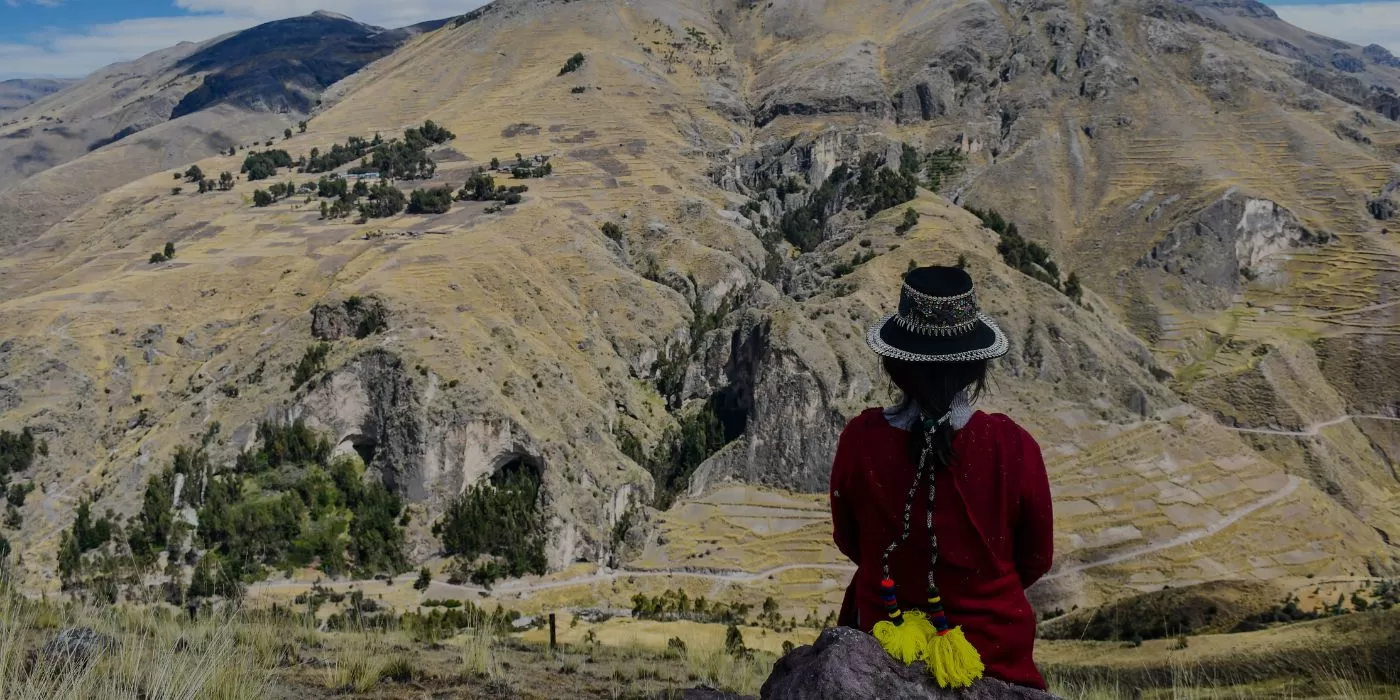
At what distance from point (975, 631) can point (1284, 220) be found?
333 feet

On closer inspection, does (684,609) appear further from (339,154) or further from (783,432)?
(339,154)

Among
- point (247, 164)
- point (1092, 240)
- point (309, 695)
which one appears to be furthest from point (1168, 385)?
point (247, 164)

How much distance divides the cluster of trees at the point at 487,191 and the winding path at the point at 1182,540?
5848cm

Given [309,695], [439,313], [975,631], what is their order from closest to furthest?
[975,631] → [309,695] → [439,313]

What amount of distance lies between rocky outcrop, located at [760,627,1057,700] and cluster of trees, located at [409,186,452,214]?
80989mm

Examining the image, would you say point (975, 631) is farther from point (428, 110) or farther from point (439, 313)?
point (428, 110)

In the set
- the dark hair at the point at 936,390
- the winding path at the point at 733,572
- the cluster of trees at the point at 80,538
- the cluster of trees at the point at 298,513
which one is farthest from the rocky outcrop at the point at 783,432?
the dark hair at the point at 936,390

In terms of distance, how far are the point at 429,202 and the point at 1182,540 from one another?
66260mm

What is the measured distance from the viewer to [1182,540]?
45.7 m

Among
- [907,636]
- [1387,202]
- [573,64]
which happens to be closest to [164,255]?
[573,64]

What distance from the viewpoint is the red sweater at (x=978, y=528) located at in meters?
4.99

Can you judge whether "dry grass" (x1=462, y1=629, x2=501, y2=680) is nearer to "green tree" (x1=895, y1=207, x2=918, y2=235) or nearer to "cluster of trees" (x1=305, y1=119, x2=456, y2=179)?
"green tree" (x1=895, y1=207, x2=918, y2=235)

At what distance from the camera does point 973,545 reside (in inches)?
197

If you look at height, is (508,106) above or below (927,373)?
above
